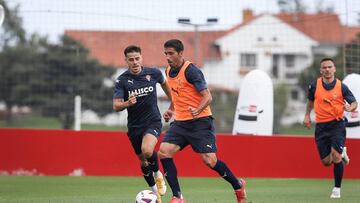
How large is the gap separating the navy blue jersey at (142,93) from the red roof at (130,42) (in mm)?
8855

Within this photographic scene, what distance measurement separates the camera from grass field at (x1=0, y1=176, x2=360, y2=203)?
43.9 feet

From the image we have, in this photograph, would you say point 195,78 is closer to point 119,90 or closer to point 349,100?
point 119,90

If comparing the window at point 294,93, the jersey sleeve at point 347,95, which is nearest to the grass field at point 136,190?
the jersey sleeve at point 347,95

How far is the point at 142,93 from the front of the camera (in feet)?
41.5

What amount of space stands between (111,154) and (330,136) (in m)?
5.47

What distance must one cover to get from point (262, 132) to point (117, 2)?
5069mm

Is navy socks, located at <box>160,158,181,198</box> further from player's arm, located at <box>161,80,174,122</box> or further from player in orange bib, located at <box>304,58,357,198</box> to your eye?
player in orange bib, located at <box>304,58,357,198</box>

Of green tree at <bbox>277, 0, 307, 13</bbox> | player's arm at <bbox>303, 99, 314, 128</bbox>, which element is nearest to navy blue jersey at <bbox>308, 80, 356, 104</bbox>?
player's arm at <bbox>303, 99, 314, 128</bbox>

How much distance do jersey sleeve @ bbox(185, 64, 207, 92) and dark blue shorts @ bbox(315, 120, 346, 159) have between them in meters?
3.67

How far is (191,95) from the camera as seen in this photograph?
12.0 m

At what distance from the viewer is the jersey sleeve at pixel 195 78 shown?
38.9ft

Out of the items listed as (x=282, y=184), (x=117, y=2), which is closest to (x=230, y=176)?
(x=282, y=184)

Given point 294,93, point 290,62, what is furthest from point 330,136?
point 290,62

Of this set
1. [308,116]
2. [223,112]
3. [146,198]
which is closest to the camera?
[146,198]
